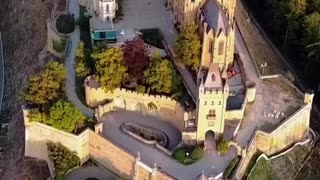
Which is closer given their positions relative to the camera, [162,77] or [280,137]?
[162,77]

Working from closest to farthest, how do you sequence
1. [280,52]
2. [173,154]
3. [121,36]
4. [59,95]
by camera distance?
[173,154]
[59,95]
[121,36]
[280,52]

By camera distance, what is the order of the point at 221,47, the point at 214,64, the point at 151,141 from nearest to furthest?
1. the point at 214,64
2. the point at 151,141
3. the point at 221,47

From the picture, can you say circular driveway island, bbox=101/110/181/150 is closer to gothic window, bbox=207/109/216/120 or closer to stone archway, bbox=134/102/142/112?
stone archway, bbox=134/102/142/112

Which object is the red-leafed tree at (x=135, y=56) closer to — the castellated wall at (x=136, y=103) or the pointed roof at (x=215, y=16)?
the castellated wall at (x=136, y=103)

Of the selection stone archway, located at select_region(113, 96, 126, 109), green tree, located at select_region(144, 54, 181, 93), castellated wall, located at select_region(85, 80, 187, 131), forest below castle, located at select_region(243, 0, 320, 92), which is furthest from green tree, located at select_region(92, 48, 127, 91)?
forest below castle, located at select_region(243, 0, 320, 92)

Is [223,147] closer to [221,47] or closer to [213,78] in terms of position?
[213,78]

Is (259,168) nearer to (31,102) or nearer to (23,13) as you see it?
(31,102)

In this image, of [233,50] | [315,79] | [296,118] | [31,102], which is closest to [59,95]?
[31,102]

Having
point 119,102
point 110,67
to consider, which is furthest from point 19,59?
point 110,67
